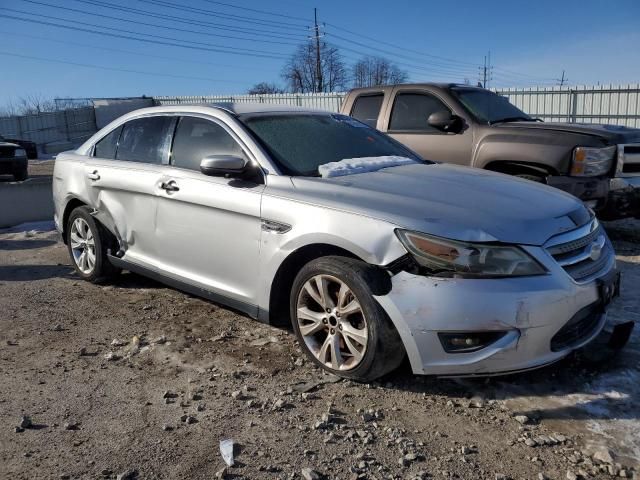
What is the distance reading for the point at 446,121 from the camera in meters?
6.59

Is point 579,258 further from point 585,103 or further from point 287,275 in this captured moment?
point 585,103

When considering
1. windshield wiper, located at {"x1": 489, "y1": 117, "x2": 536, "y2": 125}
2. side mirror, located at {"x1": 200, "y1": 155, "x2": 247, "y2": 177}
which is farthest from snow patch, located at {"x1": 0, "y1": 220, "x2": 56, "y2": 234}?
windshield wiper, located at {"x1": 489, "y1": 117, "x2": 536, "y2": 125}

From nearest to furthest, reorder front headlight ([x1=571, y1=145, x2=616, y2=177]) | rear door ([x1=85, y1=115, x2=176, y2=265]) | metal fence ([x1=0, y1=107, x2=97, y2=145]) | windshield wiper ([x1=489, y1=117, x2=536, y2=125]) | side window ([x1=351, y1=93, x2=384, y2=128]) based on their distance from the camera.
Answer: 1. rear door ([x1=85, y1=115, x2=176, y2=265])
2. front headlight ([x1=571, y1=145, x2=616, y2=177])
3. windshield wiper ([x1=489, y1=117, x2=536, y2=125])
4. side window ([x1=351, y1=93, x2=384, y2=128])
5. metal fence ([x1=0, y1=107, x2=97, y2=145])

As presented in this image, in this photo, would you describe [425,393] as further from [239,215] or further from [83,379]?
[83,379]

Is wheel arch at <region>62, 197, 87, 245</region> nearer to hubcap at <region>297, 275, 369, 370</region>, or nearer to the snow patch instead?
the snow patch

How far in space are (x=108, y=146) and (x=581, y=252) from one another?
13.4 ft

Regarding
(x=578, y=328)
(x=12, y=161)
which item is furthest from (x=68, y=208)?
(x=12, y=161)

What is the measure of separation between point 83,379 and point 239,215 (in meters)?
1.41

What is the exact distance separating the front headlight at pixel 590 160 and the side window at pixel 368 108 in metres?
2.59

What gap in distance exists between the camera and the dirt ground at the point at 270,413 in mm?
2709

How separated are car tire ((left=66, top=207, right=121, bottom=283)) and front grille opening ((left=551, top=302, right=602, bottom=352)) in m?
3.74

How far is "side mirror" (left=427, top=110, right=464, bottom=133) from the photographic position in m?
6.58

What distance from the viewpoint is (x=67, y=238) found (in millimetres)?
5832

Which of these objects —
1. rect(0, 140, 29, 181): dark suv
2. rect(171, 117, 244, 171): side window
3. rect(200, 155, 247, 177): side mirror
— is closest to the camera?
rect(200, 155, 247, 177): side mirror
